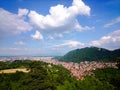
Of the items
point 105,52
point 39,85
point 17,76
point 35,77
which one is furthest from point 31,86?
point 105,52

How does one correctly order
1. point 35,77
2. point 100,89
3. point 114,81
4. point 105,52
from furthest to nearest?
point 105,52
point 114,81
point 100,89
point 35,77

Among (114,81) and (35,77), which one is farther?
(114,81)

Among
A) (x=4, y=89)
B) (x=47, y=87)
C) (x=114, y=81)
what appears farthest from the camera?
(x=114, y=81)

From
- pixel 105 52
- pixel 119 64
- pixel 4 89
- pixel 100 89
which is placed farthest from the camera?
pixel 105 52

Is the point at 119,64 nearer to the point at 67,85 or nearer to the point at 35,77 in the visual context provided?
the point at 67,85

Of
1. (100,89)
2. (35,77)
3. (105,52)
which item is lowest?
(100,89)

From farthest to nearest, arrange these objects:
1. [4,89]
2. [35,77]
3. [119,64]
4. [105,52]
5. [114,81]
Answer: [105,52] < [119,64] < [114,81] < [4,89] < [35,77]

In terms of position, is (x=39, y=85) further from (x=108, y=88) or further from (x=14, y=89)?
(x=108, y=88)

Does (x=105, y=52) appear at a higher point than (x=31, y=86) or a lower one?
higher

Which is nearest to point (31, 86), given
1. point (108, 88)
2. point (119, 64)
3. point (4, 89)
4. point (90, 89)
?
point (4, 89)
